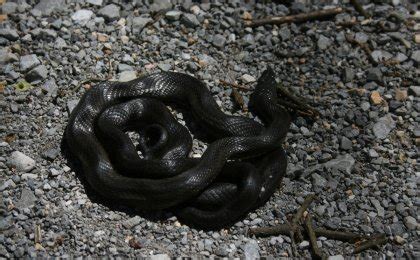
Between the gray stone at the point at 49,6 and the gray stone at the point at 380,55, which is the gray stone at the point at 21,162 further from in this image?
the gray stone at the point at 380,55

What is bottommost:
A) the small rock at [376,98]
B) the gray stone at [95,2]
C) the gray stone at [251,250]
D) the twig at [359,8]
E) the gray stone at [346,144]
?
the gray stone at [251,250]

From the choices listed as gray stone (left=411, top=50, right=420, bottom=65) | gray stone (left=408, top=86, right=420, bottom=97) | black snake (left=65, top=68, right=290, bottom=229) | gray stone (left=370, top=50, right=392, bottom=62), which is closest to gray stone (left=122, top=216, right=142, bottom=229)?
black snake (left=65, top=68, right=290, bottom=229)

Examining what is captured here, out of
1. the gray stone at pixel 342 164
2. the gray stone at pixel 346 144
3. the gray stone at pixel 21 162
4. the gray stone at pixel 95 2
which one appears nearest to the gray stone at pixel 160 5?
the gray stone at pixel 95 2

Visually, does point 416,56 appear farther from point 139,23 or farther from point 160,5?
point 139,23

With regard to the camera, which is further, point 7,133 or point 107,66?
point 107,66

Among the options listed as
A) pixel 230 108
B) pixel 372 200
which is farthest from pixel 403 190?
pixel 230 108

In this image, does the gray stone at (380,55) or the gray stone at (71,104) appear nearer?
the gray stone at (71,104)

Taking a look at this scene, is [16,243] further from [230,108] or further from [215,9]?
[215,9]

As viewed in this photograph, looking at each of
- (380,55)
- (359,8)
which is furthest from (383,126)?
(359,8)
